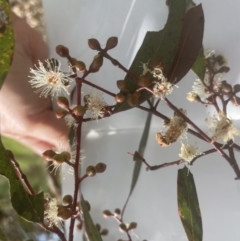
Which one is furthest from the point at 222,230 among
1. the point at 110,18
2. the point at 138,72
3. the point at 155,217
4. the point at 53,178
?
the point at 53,178

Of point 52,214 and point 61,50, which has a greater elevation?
point 61,50

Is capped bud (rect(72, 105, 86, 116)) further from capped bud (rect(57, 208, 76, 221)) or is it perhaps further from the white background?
the white background

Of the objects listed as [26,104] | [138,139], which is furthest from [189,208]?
[26,104]

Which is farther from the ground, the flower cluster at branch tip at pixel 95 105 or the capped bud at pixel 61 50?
the capped bud at pixel 61 50

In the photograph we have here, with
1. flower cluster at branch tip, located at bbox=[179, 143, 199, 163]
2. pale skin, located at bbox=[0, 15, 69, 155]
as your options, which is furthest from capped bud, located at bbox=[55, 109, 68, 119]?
pale skin, located at bbox=[0, 15, 69, 155]

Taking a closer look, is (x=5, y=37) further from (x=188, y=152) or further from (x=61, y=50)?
(x=188, y=152)

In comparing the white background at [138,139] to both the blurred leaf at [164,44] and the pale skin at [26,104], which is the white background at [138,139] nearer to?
the pale skin at [26,104]

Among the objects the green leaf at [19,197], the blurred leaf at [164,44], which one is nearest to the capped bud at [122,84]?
the blurred leaf at [164,44]
